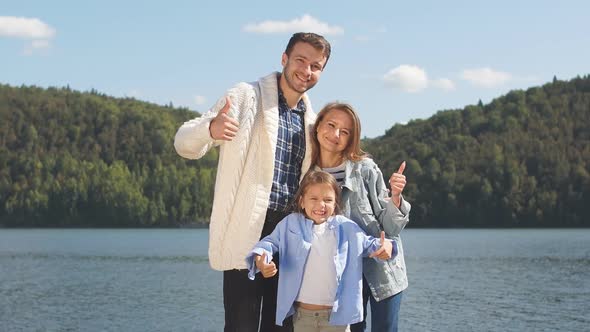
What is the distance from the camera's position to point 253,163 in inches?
197

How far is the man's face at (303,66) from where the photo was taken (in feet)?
16.7

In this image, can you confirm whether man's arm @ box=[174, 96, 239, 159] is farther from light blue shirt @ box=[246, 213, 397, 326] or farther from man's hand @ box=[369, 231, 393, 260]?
man's hand @ box=[369, 231, 393, 260]

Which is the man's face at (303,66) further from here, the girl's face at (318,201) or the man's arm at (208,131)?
the girl's face at (318,201)

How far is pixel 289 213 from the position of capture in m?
5.11

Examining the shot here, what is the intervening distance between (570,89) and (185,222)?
84.8 m

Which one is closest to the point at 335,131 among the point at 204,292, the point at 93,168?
the point at 204,292

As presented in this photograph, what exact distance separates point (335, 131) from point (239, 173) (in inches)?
25.9

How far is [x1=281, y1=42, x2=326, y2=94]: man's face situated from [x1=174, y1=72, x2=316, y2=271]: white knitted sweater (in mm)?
259

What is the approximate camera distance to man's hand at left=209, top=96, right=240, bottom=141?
4.71 metres

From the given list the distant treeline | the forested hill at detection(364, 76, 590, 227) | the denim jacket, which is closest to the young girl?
the denim jacket

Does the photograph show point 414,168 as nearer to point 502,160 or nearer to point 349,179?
point 502,160

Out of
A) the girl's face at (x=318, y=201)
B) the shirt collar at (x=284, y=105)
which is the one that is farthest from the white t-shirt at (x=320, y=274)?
the shirt collar at (x=284, y=105)

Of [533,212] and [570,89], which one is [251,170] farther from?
[570,89]

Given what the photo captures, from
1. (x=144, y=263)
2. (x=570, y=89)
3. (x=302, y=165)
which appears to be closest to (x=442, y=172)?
(x=570, y=89)
